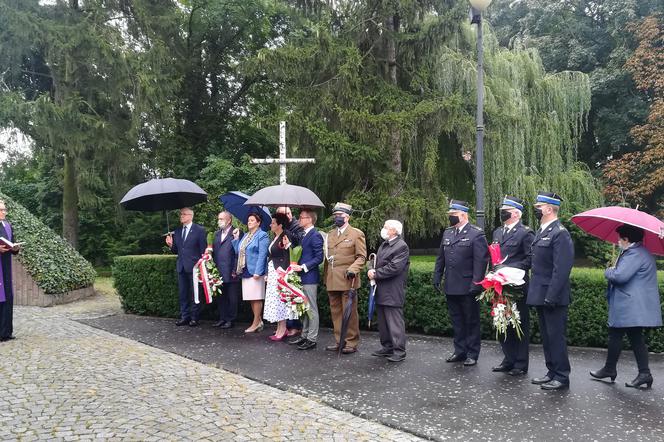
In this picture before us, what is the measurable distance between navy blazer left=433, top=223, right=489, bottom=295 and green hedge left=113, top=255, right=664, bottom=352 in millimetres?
1493

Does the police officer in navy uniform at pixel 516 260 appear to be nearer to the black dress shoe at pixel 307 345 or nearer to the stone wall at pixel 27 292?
the black dress shoe at pixel 307 345

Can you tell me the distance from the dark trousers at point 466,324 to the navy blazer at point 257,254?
9.78 feet

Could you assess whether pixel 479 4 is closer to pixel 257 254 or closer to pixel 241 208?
pixel 241 208

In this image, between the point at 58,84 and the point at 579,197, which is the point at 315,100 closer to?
the point at 579,197

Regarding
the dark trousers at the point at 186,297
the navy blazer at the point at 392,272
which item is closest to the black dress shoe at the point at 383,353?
the navy blazer at the point at 392,272

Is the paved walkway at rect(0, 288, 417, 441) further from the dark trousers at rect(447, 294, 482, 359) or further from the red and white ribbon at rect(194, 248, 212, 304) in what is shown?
the dark trousers at rect(447, 294, 482, 359)

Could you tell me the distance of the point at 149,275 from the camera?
1016 centimetres

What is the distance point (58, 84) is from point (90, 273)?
8531mm

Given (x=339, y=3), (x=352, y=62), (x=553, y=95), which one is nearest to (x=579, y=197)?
(x=553, y=95)

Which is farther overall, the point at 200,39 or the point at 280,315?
the point at 200,39

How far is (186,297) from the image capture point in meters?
9.16

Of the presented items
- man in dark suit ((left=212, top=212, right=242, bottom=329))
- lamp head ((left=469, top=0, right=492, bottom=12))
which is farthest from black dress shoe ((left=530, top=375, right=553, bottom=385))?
lamp head ((left=469, top=0, right=492, bottom=12))

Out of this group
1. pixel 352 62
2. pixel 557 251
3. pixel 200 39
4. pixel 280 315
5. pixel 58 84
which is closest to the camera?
pixel 557 251

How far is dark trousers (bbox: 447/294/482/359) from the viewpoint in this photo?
623 cm
